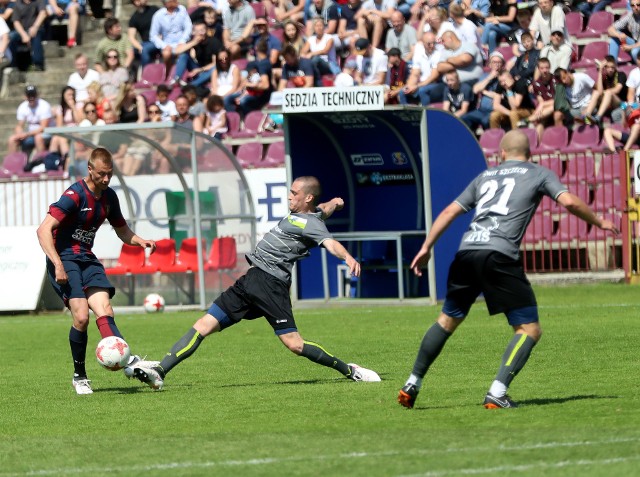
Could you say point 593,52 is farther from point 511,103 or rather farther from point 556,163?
point 556,163

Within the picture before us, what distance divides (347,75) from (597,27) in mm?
4682

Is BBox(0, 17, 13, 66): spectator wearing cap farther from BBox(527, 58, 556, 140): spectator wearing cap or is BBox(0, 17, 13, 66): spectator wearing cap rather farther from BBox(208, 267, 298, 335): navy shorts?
BBox(208, 267, 298, 335): navy shorts

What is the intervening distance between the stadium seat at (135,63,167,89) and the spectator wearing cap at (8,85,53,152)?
2068mm

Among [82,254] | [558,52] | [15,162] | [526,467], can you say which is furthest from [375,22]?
[526,467]

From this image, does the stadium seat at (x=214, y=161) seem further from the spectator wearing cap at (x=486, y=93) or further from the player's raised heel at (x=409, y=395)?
the player's raised heel at (x=409, y=395)

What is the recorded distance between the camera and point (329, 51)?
26328 millimetres

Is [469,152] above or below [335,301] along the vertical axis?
above

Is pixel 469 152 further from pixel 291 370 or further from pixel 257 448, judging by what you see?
pixel 257 448

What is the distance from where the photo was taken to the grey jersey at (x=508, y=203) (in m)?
9.02

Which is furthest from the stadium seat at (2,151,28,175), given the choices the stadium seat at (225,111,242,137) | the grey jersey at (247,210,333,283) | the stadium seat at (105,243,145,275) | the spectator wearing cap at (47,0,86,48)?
the grey jersey at (247,210,333,283)

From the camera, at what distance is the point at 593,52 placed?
24391mm

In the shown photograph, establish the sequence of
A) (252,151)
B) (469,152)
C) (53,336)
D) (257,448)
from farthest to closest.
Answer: (252,151) < (469,152) < (53,336) < (257,448)

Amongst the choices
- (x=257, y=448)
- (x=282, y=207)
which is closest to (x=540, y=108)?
(x=282, y=207)

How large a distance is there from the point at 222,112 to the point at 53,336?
368 inches
